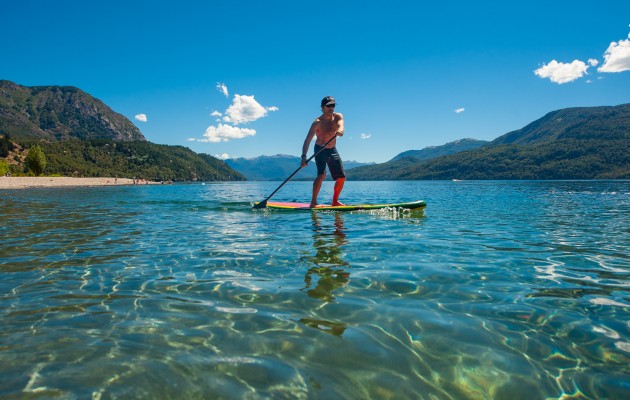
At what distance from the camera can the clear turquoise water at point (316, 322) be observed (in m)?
2.48

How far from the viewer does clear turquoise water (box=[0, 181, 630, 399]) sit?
2.48 meters

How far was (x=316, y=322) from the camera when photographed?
3480mm

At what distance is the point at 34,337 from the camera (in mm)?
3104

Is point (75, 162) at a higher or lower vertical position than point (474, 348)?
higher

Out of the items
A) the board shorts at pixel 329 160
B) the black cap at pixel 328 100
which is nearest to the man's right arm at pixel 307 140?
the board shorts at pixel 329 160

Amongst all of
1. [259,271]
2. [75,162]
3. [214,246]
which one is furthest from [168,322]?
[75,162]

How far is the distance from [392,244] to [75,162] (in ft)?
622

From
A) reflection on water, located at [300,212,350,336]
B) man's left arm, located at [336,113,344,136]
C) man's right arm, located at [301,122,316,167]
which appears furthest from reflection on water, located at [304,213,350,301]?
man's right arm, located at [301,122,316,167]

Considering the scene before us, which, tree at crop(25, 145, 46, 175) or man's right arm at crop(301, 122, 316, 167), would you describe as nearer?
man's right arm at crop(301, 122, 316, 167)

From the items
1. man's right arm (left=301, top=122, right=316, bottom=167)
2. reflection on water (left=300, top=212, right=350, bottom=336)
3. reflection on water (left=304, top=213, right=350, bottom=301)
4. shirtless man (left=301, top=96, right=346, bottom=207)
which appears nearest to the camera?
reflection on water (left=300, top=212, right=350, bottom=336)

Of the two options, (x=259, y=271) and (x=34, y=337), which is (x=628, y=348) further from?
(x=34, y=337)

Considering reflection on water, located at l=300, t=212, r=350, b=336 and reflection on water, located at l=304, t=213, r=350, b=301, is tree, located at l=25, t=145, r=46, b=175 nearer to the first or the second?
reflection on water, located at l=304, t=213, r=350, b=301

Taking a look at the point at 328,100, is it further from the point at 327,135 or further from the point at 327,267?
the point at 327,267

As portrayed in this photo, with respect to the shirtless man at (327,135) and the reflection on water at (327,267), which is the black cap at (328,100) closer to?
the shirtless man at (327,135)
